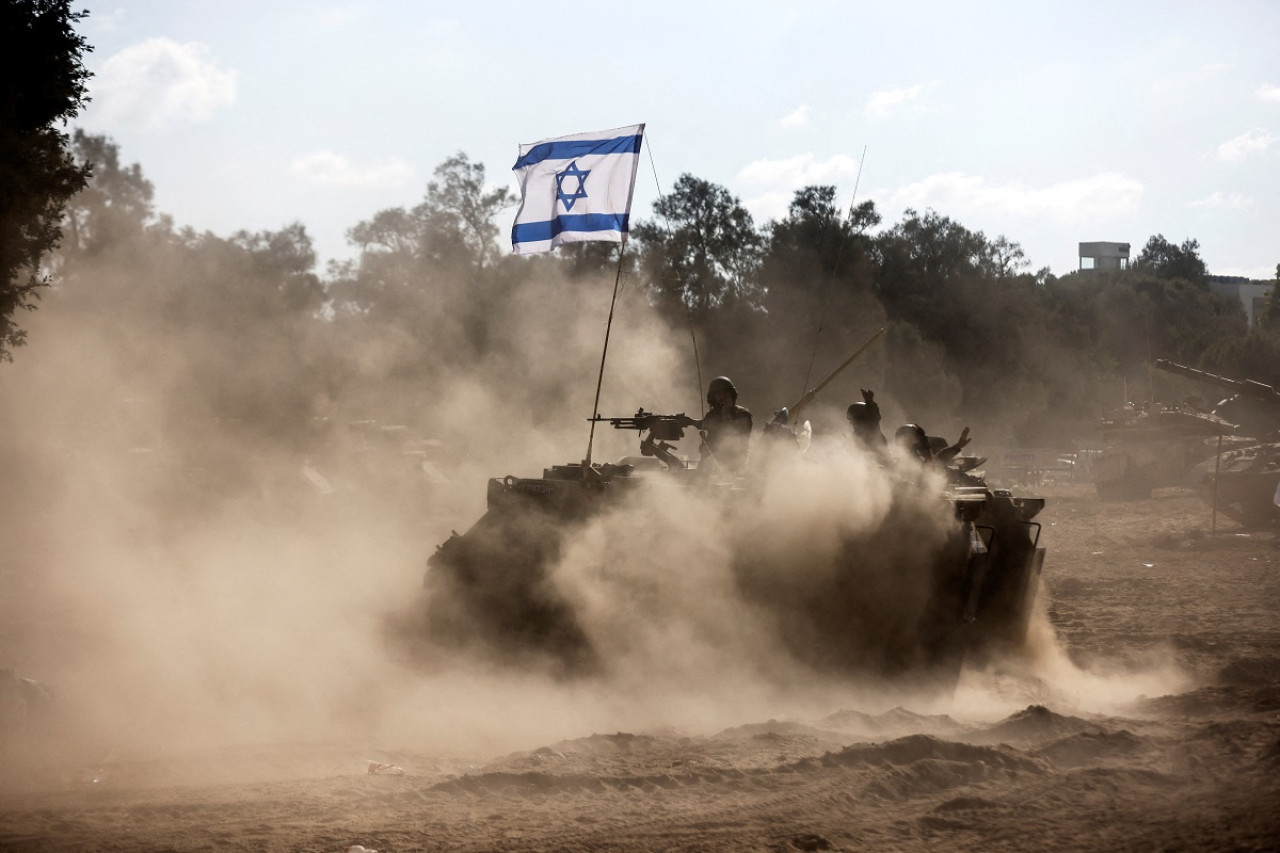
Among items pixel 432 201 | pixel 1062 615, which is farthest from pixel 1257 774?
pixel 432 201

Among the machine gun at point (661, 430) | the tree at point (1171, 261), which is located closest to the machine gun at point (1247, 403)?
the machine gun at point (661, 430)

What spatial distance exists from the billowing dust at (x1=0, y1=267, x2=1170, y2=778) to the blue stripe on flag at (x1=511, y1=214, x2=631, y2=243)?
9.88ft

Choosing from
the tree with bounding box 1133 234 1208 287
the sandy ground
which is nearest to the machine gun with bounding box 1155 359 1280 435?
the sandy ground

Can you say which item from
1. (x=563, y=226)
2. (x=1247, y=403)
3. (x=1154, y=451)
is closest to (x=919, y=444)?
(x=563, y=226)

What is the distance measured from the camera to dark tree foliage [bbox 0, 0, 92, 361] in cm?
1038

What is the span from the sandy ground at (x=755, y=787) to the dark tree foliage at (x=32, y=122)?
5357 millimetres

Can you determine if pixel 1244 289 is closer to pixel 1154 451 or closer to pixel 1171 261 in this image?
pixel 1171 261

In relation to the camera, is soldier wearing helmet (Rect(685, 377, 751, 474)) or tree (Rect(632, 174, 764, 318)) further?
tree (Rect(632, 174, 764, 318))

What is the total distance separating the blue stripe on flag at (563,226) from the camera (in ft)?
38.0

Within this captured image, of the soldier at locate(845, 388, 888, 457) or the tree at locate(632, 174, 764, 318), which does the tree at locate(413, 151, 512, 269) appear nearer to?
the tree at locate(632, 174, 764, 318)

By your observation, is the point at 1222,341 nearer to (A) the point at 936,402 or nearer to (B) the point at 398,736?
(A) the point at 936,402

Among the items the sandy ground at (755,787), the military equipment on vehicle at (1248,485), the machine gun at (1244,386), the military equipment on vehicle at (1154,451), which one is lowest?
the sandy ground at (755,787)

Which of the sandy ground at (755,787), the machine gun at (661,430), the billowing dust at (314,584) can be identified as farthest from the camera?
the machine gun at (661,430)

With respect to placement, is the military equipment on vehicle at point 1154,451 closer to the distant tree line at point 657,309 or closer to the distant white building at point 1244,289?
the distant tree line at point 657,309
